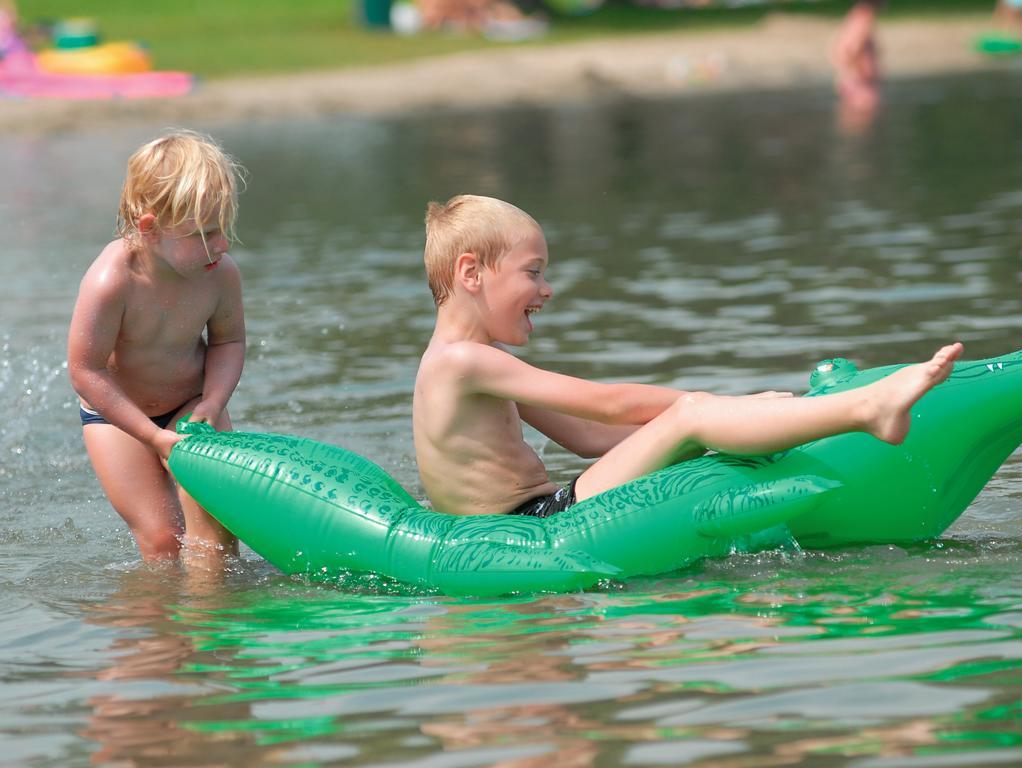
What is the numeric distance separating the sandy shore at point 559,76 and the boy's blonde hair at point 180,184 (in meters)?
18.7

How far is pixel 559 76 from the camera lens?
2641 centimetres

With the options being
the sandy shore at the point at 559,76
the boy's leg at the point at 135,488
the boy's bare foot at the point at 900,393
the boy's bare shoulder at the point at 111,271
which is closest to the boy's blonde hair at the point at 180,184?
the boy's bare shoulder at the point at 111,271

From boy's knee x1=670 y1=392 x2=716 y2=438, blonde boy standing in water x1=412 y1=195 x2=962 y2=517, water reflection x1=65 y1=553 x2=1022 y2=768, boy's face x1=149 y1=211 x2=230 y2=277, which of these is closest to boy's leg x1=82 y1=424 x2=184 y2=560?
water reflection x1=65 y1=553 x2=1022 y2=768

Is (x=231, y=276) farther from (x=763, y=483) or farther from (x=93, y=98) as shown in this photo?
(x=93, y=98)

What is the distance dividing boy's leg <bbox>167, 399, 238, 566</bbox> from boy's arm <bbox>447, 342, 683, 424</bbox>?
0.97 m

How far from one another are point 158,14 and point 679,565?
3349 cm

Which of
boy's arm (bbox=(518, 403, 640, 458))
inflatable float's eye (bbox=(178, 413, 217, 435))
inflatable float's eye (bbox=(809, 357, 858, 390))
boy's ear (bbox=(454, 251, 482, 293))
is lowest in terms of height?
boy's arm (bbox=(518, 403, 640, 458))

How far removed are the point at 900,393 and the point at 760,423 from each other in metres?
0.39

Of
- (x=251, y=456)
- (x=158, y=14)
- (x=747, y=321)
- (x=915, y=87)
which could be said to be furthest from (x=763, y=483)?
(x=158, y=14)

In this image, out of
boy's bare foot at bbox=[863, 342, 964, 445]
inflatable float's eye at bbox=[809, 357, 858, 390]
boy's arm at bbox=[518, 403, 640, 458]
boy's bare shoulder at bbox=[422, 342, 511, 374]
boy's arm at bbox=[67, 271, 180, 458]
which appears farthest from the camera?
boy's arm at bbox=[518, 403, 640, 458]

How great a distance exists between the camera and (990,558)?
4484 millimetres

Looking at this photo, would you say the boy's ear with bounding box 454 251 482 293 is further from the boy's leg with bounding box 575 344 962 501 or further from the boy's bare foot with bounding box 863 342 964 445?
the boy's bare foot with bounding box 863 342 964 445

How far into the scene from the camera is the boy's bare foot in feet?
13.7

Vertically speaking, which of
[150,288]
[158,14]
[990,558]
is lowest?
[990,558]
